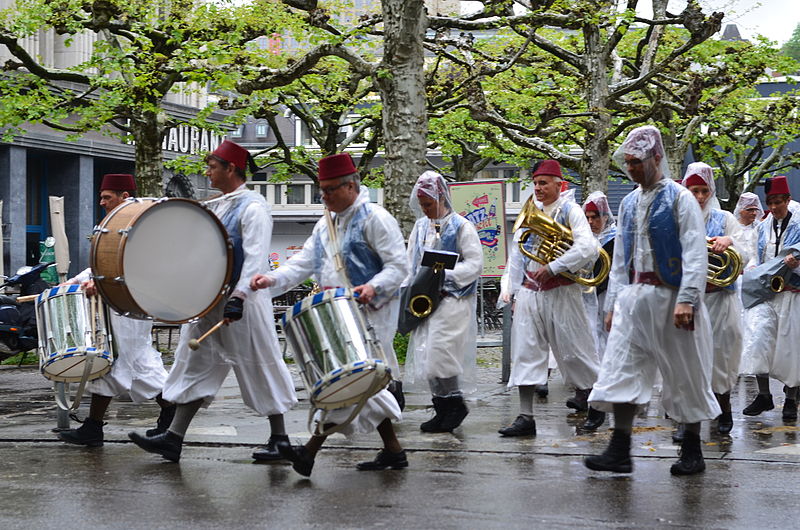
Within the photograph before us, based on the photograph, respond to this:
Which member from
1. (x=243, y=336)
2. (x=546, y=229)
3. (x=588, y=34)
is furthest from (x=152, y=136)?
(x=243, y=336)

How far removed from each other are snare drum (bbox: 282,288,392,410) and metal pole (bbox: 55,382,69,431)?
2622 millimetres

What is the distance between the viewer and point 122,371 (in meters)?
8.23

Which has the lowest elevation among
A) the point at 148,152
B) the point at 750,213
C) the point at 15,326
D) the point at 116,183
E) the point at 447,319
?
the point at 15,326

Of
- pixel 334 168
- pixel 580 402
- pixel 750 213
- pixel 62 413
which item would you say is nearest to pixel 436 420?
pixel 580 402

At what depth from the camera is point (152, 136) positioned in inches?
798

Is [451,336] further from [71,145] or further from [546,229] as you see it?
[71,145]

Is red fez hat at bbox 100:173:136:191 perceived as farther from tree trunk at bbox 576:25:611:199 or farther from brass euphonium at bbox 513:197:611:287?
tree trunk at bbox 576:25:611:199

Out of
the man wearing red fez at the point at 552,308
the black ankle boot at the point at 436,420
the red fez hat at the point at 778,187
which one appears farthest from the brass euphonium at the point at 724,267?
the black ankle boot at the point at 436,420

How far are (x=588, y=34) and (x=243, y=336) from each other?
15.8 metres

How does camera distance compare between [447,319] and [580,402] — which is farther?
[580,402]

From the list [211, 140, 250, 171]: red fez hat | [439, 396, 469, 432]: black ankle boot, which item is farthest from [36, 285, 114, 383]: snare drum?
[439, 396, 469, 432]: black ankle boot

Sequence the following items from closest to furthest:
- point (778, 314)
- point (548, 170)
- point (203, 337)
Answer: point (203, 337)
point (548, 170)
point (778, 314)

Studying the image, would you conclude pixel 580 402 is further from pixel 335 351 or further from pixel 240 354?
pixel 335 351

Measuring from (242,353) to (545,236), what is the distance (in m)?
2.88
